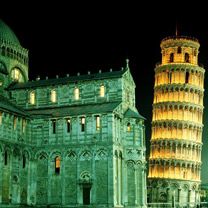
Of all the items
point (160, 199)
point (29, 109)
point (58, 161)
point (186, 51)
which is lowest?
point (160, 199)

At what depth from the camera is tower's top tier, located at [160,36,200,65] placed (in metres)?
114

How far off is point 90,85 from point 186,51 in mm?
36257

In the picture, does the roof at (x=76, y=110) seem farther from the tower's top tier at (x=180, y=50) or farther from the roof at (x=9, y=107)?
the tower's top tier at (x=180, y=50)

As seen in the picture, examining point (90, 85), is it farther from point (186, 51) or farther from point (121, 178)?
point (186, 51)

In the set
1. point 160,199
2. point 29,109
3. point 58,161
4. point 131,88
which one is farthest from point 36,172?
point 160,199

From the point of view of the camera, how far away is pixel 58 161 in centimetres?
8069

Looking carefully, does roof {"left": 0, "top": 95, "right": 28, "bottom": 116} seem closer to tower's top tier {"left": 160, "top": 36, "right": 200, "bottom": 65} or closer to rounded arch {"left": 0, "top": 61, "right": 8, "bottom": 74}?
rounded arch {"left": 0, "top": 61, "right": 8, "bottom": 74}

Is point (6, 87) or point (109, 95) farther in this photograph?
point (6, 87)

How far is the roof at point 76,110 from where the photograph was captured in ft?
260

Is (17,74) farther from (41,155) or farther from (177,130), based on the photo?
(177,130)

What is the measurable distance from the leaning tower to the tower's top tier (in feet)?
0.65

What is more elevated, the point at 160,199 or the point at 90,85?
the point at 90,85

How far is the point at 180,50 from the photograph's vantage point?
115 m

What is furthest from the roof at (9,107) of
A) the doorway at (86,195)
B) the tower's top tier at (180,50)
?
the tower's top tier at (180,50)
